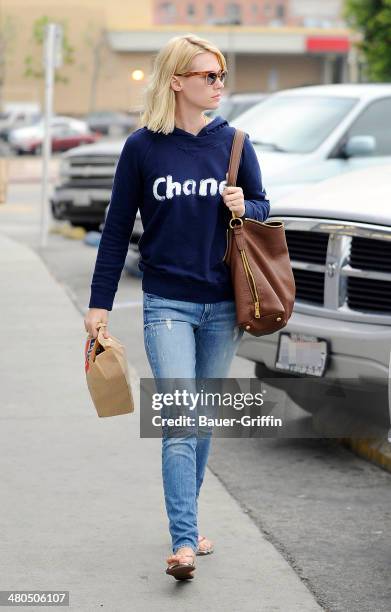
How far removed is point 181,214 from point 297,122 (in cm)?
767

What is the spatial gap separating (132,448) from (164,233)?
233 cm

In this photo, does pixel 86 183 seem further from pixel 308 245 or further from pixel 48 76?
pixel 308 245

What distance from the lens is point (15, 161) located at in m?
51.2

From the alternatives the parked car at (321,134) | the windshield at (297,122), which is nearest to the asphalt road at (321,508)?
the parked car at (321,134)

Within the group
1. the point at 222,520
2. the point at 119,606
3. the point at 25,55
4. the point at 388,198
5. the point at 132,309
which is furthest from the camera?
the point at 25,55

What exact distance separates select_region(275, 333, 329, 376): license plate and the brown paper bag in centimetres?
174

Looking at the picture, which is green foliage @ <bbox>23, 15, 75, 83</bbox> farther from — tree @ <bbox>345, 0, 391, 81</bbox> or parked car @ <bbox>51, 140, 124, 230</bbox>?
parked car @ <bbox>51, 140, 124, 230</bbox>

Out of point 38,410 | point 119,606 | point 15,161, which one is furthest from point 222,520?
point 15,161

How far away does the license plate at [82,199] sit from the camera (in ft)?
61.6

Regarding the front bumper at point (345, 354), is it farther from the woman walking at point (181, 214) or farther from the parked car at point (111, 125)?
the parked car at point (111, 125)

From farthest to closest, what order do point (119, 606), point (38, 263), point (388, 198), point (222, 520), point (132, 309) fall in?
point (38, 263), point (132, 309), point (388, 198), point (222, 520), point (119, 606)

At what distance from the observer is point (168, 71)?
189 inches

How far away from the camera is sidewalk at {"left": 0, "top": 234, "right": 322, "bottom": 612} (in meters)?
4.75

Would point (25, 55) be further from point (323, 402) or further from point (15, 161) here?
point (323, 402)
